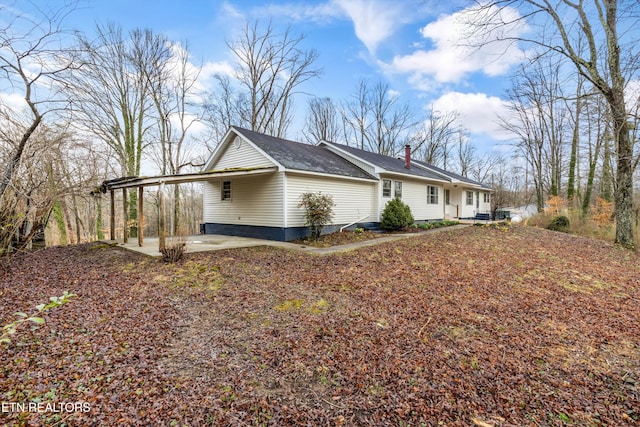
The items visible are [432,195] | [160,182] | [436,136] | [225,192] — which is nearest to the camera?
[160,182]

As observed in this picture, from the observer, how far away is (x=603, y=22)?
9797 millimetres

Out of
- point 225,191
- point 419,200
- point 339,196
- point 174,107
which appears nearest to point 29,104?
point 225,191

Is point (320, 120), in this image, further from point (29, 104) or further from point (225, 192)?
point (29, 104)

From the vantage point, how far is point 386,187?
567 inches

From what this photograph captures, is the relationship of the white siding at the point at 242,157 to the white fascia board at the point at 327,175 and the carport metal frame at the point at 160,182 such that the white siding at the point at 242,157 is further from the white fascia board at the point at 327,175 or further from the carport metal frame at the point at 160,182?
the carport metal frame at the point at 160,182

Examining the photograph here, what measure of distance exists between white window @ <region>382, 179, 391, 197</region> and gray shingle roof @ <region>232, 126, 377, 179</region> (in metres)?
0.77

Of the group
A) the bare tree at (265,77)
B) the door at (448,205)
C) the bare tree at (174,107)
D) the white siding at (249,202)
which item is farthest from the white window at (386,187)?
the bare tree at (265,77)

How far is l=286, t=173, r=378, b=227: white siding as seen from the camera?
35.2 ft

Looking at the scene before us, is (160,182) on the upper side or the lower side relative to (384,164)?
lower

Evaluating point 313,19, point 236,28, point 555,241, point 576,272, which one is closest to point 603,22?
point 555,241

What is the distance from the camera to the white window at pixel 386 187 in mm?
14211

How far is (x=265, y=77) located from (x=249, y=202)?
1392cm

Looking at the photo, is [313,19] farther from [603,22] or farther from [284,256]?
[284,256]

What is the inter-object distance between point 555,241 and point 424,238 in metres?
5.17
